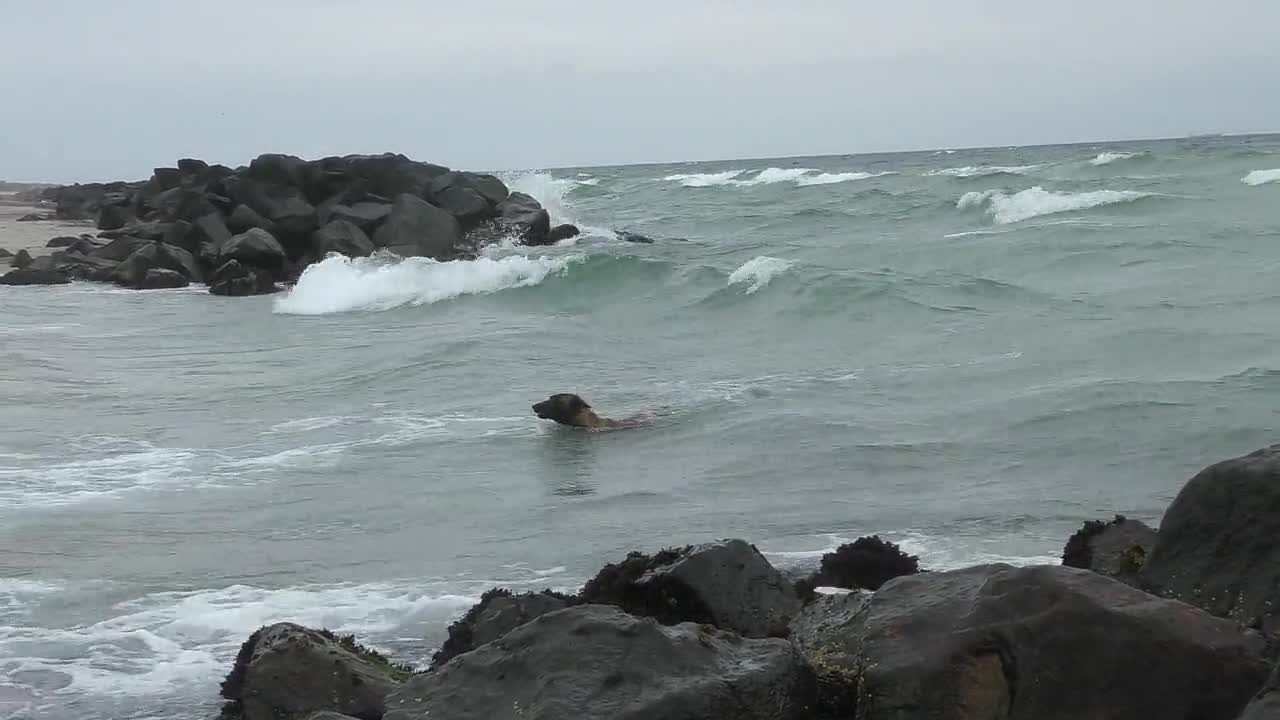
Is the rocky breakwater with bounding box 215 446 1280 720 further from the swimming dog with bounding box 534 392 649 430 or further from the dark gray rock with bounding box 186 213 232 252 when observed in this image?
the dark gray rock with bounding box 186 213 232 252

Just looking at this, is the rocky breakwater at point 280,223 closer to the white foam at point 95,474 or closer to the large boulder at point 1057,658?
the white foam at point 95,474

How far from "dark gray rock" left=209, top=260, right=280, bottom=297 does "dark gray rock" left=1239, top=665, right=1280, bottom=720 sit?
21458 millimetres

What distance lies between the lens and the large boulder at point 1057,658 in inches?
145

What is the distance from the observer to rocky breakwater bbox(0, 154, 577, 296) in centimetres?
2456

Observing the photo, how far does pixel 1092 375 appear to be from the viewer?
1206 centimetres

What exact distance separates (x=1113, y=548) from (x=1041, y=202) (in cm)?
2719

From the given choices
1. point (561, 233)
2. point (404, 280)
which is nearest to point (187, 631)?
point (404, 280)

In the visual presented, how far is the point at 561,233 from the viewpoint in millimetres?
31203

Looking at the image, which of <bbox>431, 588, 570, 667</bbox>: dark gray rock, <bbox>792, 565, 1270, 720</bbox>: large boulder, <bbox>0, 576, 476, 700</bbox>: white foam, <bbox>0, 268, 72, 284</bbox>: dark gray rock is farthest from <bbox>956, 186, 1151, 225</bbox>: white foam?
<bbox>792, 565, 1270, 720</bbox>: large boulder

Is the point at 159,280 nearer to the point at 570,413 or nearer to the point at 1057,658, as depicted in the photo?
the point at 570,413

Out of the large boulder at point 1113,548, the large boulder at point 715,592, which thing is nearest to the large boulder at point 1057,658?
the large boulder at point 715,592

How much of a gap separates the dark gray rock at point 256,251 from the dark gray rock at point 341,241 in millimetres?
917

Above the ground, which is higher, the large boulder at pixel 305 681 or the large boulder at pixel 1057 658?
the large boulder at pixel 1057 658

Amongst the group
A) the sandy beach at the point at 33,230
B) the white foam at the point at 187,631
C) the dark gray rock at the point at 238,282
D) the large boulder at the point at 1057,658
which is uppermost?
the sandy beach at the point at 33,230
